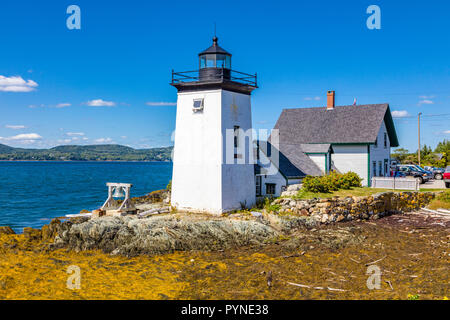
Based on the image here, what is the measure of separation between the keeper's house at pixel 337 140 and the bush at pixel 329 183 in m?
1.66

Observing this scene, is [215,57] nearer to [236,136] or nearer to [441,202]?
[236,136]

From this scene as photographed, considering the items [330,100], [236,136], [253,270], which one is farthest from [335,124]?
[253,270]

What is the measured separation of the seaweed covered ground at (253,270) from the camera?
34.8ft

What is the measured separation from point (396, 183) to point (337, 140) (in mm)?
5437

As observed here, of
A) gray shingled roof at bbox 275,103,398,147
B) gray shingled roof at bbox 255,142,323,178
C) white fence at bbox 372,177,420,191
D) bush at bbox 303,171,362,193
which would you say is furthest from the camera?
gray shingled roof at bbox 275,103,398,147

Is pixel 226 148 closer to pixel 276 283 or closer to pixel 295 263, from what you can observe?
pixel 295 263

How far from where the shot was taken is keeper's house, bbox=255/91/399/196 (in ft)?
89.7

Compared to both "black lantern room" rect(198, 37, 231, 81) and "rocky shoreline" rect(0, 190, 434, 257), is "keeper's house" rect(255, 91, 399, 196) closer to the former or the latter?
"rocky shoreline" rect(0, 190, 434, 257)

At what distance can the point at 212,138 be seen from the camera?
19172 mm

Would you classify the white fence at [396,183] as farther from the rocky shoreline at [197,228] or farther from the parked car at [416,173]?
the parked car at [416,173]

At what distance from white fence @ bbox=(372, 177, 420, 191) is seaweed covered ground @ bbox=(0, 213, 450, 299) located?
7.74m

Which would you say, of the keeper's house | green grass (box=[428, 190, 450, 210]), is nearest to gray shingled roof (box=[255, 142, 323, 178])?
the keeper's house
